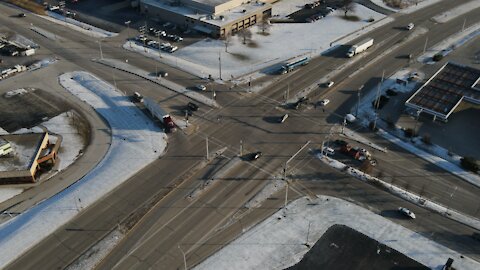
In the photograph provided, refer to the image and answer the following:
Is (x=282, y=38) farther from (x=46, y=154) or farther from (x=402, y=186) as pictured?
(x=46, y=154)

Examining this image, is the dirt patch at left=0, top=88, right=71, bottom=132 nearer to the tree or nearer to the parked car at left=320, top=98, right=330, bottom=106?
the parked car at left=320, top=98, right=330, bottom=106

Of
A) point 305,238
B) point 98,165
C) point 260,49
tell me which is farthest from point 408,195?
point 260,49

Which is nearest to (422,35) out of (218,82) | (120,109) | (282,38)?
(282,38)

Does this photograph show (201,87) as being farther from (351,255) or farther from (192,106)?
(351,255)

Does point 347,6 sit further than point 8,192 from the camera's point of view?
Yes

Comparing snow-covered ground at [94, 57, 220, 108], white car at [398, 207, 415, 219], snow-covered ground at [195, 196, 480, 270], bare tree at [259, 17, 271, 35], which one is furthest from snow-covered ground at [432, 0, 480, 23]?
snow-covered ground at [195, 196, 480, 270]
